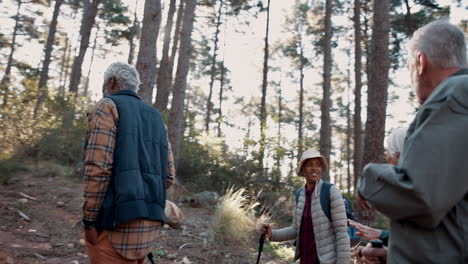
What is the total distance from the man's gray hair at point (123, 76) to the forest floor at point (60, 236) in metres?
3.12

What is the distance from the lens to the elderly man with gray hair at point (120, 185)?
2.02m

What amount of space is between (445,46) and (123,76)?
2.01 metres

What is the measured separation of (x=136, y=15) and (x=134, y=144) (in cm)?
2156

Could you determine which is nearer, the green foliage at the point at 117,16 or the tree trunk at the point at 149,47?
the tree trunk at the point at 149,47

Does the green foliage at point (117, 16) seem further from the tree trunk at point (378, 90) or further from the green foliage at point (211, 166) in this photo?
the tree trunk at point (378, 90)

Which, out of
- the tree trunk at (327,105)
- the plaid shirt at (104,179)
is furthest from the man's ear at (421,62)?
the tree trunk at (327,105)

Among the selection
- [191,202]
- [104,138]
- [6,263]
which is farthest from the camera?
[191,202]

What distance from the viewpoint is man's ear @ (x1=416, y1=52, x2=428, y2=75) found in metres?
1.37

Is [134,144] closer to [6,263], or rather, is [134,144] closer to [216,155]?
[6,263]

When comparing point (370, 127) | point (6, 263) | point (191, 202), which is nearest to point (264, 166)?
point (191, 202)

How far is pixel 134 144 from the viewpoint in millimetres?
2125

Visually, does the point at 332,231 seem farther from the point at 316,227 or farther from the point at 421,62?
the point at 421,62

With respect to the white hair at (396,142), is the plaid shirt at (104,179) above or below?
below

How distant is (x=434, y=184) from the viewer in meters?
1.09
